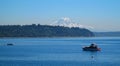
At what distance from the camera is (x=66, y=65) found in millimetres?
59906

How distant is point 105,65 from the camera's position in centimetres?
6119

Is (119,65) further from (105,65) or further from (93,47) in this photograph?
(93,47)

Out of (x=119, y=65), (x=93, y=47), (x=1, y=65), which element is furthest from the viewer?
(x=93, y=47)

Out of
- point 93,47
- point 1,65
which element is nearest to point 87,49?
point 93,47

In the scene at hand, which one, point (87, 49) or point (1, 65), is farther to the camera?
point (87, 49)

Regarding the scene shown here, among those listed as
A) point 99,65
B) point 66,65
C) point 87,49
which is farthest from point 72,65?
point 87,49

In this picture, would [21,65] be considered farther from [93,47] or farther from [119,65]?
[93,47]

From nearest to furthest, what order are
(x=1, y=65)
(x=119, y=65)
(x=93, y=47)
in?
1. (x=1, y=65)
2. (x=119, y=65)
3. (x=93, y=47)

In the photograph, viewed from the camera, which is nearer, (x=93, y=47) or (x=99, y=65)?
(x=99, y=65)

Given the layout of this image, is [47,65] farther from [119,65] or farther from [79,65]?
[119,65]

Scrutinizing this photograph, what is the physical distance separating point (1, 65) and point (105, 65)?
55.1 feet

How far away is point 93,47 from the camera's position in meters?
113

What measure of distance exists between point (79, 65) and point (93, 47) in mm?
A: 52028

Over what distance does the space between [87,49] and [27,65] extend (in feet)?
178
